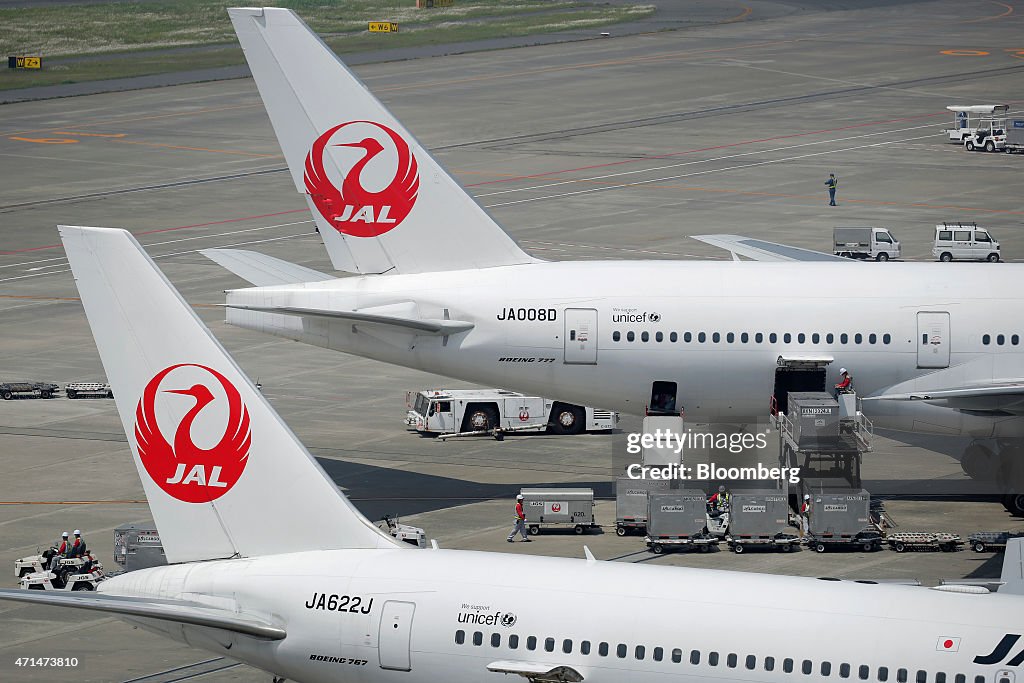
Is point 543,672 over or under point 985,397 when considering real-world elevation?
under

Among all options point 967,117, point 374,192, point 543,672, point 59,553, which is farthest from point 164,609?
point 967,117

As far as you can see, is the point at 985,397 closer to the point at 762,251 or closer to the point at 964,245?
the point at 762,251

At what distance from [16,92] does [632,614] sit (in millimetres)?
108987

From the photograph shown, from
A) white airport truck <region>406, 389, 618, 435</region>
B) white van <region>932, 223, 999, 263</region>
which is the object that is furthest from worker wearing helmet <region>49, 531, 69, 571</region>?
white van <region>932, 223, 999, 263</region>

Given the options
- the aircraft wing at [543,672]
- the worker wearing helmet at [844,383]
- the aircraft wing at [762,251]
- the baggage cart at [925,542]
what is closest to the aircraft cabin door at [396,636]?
the aircraft wing at [543,672]

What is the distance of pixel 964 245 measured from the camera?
221 ft

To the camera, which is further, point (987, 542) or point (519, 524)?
point (519, 524)

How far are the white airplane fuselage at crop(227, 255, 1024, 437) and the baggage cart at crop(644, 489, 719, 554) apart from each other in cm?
401

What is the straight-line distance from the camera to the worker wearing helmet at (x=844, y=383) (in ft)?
129

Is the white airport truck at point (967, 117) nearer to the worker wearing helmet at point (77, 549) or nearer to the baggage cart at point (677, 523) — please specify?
the baggage cart at point (677, 523)

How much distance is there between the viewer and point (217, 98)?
119 metres

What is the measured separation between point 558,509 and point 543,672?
16.4 metres

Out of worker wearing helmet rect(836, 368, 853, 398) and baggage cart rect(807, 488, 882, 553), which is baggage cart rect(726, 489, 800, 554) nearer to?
baggage cart rect(807, 488, 882, 553)

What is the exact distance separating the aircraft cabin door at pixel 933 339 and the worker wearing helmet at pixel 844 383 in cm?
176
